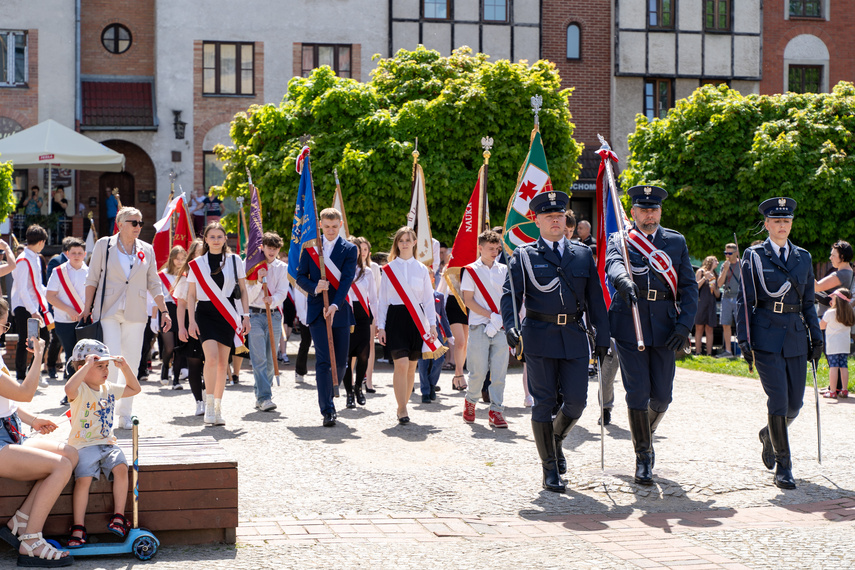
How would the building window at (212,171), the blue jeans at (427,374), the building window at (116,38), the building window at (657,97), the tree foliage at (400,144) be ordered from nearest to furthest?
the blue jeans at (427,374), the tree foliage at (400,144), the building window at (116,38), the building window at (212,171), the building window at (657,97)

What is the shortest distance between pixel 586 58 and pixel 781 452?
27.7 m

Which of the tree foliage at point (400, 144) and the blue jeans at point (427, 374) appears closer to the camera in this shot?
the blue jeans at point (427, 374)

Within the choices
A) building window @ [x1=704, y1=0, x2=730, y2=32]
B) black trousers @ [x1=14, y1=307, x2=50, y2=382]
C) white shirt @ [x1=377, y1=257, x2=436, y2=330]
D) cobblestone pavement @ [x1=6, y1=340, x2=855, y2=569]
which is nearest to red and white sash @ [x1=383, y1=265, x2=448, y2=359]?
white shirt @ [x1=377, y1=257, x2=436, y2=330]

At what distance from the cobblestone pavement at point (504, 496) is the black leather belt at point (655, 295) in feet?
4.25

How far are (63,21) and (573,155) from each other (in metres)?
16.8

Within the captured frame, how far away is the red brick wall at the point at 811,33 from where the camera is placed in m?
34.5

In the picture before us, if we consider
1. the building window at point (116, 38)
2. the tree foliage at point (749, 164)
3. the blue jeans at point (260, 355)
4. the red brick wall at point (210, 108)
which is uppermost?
the building window at point (116, 38)

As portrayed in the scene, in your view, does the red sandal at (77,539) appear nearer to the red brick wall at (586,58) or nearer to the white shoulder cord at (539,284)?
the white shoulder cord at (539,284)

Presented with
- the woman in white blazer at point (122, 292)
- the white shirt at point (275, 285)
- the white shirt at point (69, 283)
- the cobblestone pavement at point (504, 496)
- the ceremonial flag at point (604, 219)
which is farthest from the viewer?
the white shirt at point (69, 283)

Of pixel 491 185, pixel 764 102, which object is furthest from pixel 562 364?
pixel 764 102

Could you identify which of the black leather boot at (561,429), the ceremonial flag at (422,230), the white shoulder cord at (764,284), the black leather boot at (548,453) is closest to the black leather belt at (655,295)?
the white shoulder cord at (764,284)

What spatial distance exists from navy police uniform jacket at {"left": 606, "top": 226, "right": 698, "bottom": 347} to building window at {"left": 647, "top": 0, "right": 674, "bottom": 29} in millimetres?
27755

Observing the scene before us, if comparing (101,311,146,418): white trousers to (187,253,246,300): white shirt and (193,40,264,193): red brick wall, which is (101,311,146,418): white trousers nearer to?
(187,253,246,300): white shirt

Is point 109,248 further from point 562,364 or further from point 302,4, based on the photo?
point 302,4
